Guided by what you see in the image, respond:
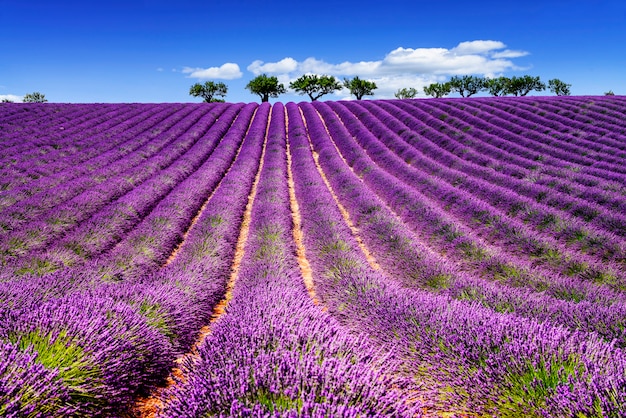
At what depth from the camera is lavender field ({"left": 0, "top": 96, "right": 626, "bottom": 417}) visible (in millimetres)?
1882

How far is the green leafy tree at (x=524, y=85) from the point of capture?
162ft

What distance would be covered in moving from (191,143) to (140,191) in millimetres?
8055

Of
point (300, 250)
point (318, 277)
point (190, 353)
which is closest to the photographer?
point (190, 353)

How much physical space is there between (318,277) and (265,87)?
49.5 metres

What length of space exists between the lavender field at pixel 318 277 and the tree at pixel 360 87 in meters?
38.2

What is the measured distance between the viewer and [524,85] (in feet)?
164

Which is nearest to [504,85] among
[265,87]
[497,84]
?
[497,84]

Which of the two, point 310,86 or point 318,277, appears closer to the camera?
point 318,277

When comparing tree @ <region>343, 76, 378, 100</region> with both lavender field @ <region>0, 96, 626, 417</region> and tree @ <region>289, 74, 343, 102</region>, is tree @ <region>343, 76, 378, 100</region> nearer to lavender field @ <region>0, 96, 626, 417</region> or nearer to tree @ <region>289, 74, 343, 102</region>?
tree @ <region>289, 74, 343, 102</region>

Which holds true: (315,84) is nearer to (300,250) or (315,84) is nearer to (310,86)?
(310,86)

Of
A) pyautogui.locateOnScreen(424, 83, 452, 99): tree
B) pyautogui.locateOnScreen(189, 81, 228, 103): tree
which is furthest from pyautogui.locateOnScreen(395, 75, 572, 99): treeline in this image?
pyautogui.locateOnScreen(189, 81, 228, 103): tree

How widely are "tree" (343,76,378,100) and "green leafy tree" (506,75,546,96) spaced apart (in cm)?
1973

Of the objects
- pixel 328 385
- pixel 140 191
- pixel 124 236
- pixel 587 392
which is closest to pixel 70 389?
pixel 328 385

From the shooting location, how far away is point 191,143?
16.4 m
